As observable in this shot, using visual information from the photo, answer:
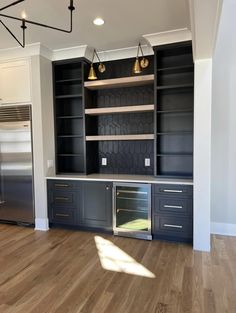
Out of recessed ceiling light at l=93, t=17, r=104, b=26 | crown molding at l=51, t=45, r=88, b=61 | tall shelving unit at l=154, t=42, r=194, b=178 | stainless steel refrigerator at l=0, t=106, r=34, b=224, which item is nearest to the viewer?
recessed ceiling light at l=93, t=17, r=104, b=26

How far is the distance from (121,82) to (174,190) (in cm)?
177

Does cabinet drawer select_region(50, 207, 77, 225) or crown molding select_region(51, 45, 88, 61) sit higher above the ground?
crown molding select_region(51, 45, 88, 61)

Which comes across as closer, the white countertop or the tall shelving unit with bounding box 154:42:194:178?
the white countertop

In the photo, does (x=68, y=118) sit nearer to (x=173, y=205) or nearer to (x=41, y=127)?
(x=41, y=127)

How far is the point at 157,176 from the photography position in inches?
136

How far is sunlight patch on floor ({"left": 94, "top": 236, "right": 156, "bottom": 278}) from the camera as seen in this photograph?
254 cm

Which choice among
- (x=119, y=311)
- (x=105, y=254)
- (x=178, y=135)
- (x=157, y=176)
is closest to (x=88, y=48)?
(x=178, y=135)

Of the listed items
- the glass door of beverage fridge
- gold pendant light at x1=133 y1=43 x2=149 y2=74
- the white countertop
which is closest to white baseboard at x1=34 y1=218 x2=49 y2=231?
the white countertop

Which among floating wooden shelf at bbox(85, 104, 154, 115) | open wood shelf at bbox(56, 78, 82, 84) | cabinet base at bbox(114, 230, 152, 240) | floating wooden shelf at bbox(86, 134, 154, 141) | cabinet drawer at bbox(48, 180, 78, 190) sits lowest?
cabinet base at bbox(114, 230, 152, 240)

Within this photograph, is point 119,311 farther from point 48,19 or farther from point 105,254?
point 48,19

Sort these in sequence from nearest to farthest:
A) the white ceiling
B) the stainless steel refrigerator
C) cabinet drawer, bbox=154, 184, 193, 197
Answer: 1. the white ceiling
2. cabinet drawer, bbox=154, 184, 193, 197
3. the stainless steel refrigerator

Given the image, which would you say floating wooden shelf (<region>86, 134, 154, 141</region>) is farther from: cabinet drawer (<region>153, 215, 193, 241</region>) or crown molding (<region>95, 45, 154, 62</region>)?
crown molding (<region>95, 45, 154, 62</region>)

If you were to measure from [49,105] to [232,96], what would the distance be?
9.11 ft

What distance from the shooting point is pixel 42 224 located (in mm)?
3795
